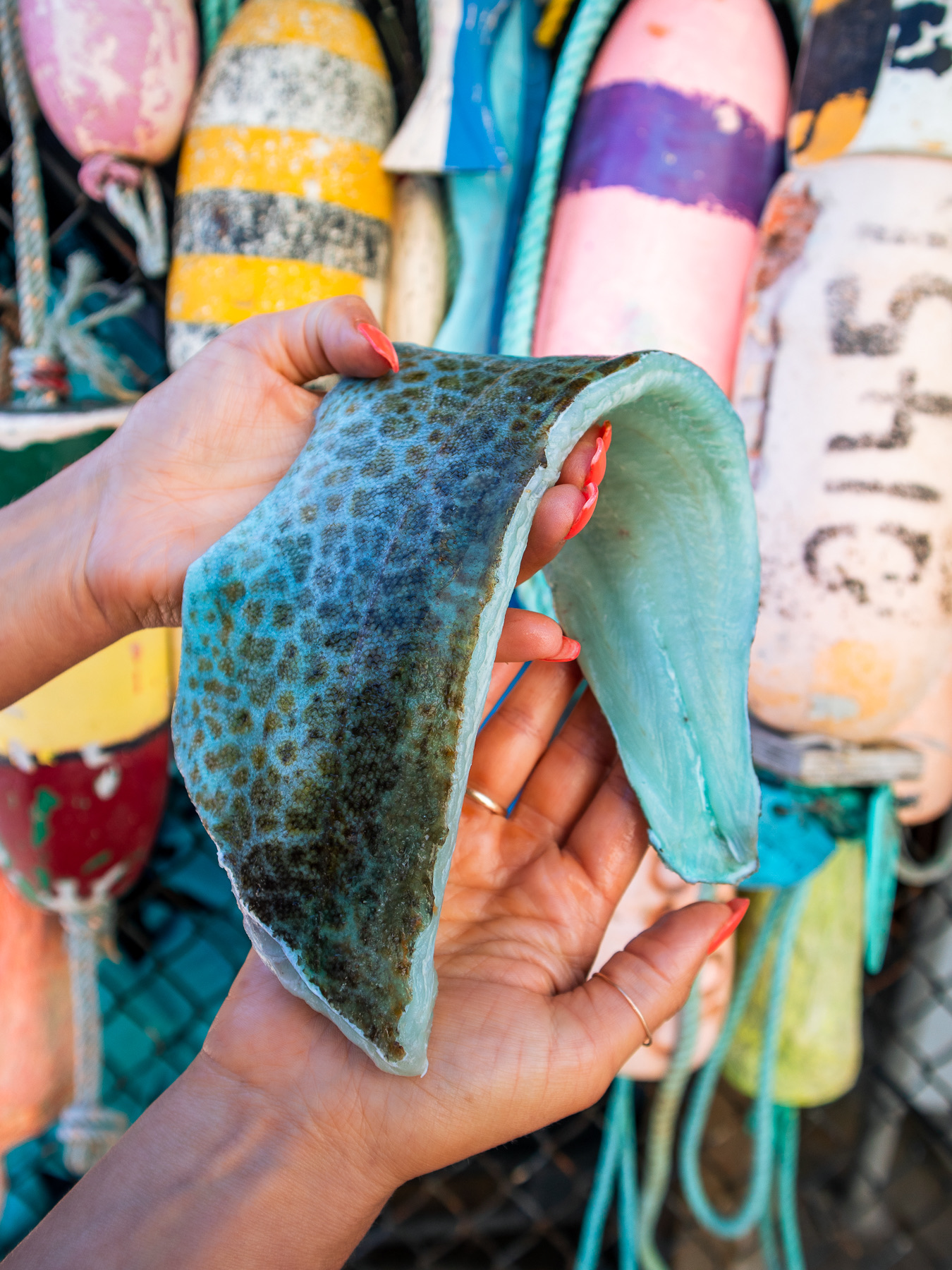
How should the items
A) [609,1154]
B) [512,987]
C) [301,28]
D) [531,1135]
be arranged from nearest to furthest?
1. [512,987]
2. [301,28]
3. [609,1154]
4. [531,1135]

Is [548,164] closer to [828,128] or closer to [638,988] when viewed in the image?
[828,128]

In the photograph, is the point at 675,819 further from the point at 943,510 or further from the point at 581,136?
the point at 581,136

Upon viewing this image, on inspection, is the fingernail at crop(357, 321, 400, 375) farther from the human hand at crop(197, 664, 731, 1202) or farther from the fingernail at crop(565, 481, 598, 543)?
the human hand at crop(197, 664, 731, 1202)

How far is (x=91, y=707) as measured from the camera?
0.71 metres

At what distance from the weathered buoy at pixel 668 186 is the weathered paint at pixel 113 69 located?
39cm

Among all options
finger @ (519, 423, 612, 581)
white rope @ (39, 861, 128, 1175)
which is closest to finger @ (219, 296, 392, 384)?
finger @ (519, 423, 612, 581)

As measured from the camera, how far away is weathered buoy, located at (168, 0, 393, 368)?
642mm

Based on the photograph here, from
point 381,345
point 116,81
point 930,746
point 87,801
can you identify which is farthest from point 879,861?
point 116,81

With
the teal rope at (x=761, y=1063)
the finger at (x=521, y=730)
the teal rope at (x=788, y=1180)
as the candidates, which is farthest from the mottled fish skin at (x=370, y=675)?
the teal rope at (x=788, y=1180)

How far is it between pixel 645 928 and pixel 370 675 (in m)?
0.46

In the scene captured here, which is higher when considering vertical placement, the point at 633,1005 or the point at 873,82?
the point at 873,82

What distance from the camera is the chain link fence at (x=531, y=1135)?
871 millimetres

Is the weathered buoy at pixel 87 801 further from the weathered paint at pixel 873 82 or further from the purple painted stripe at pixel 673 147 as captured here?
the weathered paint at pixel 873 82

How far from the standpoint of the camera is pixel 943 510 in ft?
2.06
